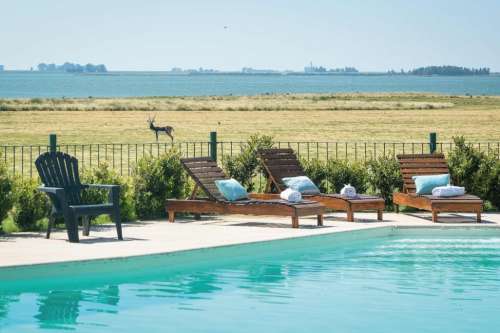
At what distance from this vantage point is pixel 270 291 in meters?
10.6

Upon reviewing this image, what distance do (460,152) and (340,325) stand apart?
7646mm

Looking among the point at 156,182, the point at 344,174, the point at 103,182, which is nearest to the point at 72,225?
the point at 103,182

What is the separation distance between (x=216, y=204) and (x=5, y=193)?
9.40 ft

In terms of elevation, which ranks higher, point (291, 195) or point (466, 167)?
point (466, 167)

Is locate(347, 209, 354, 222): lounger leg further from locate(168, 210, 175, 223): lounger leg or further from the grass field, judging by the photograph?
the grass field

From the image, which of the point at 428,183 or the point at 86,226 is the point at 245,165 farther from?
the point at 86,226

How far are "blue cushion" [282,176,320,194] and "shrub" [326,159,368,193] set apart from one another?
4.00 feet

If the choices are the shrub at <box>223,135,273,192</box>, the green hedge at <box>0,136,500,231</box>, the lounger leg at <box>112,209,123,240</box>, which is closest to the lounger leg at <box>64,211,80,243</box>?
the lounger leg at <box>112,209,123,240</box>

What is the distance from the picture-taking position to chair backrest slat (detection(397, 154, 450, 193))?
1541 cm

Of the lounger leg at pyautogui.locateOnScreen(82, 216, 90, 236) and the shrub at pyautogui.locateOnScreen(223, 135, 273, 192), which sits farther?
the shrub at pyautogui.locateOnScreen(223, 135, 273, 192)

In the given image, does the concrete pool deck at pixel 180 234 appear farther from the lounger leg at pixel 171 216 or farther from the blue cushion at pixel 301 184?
the blue cushion at pixel 301 184

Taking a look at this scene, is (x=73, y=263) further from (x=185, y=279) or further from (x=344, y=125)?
(x=344, y=125)

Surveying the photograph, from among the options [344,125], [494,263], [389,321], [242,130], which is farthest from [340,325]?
[344,125]

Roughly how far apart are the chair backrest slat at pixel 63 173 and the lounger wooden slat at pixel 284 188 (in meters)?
3.08
